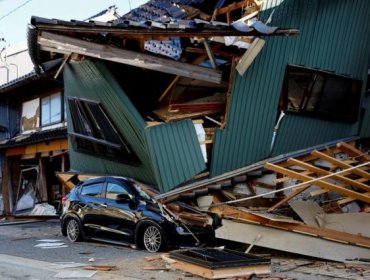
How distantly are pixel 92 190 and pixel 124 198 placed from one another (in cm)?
163

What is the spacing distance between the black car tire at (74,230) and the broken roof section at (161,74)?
2.07 m

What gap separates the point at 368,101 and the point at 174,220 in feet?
27.3

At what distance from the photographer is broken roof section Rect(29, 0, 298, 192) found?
453 inches

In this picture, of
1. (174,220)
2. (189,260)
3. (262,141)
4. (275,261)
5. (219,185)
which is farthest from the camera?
(262,141)

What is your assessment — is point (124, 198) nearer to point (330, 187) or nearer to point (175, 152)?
point (175, 152)

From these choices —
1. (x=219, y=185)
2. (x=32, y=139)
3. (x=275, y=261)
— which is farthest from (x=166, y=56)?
(x=32, y=139)

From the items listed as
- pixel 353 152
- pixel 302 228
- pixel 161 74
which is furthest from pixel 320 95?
pixel 302 228

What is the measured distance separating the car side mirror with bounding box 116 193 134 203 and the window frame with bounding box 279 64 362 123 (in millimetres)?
5285

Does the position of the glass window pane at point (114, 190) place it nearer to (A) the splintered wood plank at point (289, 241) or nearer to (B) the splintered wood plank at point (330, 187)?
(A) the splintered wood plank at point (289, 241)

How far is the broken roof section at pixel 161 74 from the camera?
11500mm

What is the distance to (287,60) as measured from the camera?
559 inches

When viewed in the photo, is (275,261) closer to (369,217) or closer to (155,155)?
(369,217)

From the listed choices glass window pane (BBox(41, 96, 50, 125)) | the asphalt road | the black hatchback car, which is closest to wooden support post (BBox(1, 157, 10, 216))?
glass window pane (BBox(41, 96, 50, 125))

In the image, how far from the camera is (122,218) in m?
12.0
